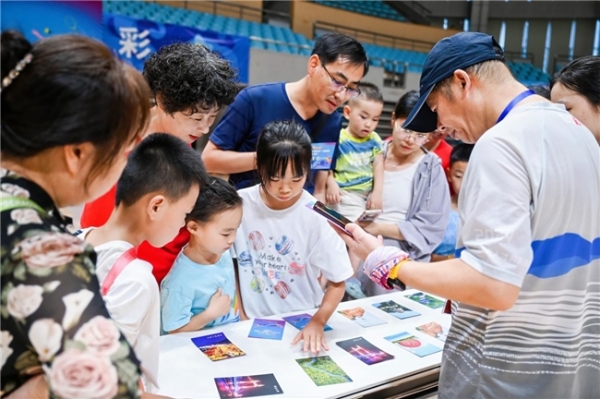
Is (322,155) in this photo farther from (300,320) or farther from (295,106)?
(300,320)

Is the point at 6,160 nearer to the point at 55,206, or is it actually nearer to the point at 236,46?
the point at 55,206

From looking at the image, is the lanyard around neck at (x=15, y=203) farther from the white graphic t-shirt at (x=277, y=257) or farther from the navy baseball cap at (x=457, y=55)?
the white graphic t-shirt at (x=277, y=257)

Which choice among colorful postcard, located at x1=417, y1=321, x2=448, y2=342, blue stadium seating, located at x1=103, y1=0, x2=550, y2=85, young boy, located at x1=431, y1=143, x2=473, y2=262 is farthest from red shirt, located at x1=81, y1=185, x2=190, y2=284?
blue stadium seating, located at x1=103, y1=0, x2=550, y2=85

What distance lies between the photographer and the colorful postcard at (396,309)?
1.71 metres

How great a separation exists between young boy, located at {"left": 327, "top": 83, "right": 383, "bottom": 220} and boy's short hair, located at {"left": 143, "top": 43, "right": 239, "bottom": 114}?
3.49ft

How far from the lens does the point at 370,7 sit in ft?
36.6

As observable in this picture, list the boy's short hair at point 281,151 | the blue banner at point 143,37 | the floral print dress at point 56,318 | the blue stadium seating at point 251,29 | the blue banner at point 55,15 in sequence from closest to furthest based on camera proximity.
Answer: the floral print dress at point 56,318 < the boy's short hair at point 281,151 < the blue banner at point 55,15 < the blue banner at point 143,37 < the blue stadium seating at point 251,29

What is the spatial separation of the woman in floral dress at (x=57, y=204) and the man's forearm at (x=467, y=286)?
0.59m

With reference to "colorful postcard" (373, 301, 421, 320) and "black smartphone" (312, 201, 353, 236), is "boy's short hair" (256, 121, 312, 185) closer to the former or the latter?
"black smartphone" (312, 201, 353, 236)

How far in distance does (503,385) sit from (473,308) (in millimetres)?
166

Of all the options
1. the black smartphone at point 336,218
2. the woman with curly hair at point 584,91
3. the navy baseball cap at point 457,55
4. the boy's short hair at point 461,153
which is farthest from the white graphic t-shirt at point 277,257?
the boy's short hair at point 461,153

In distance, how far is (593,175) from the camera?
95cm

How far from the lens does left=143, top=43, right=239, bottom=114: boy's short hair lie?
1443 millimetres

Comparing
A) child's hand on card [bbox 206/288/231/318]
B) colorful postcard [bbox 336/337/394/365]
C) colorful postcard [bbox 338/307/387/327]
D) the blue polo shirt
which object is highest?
the blue polo shirt
